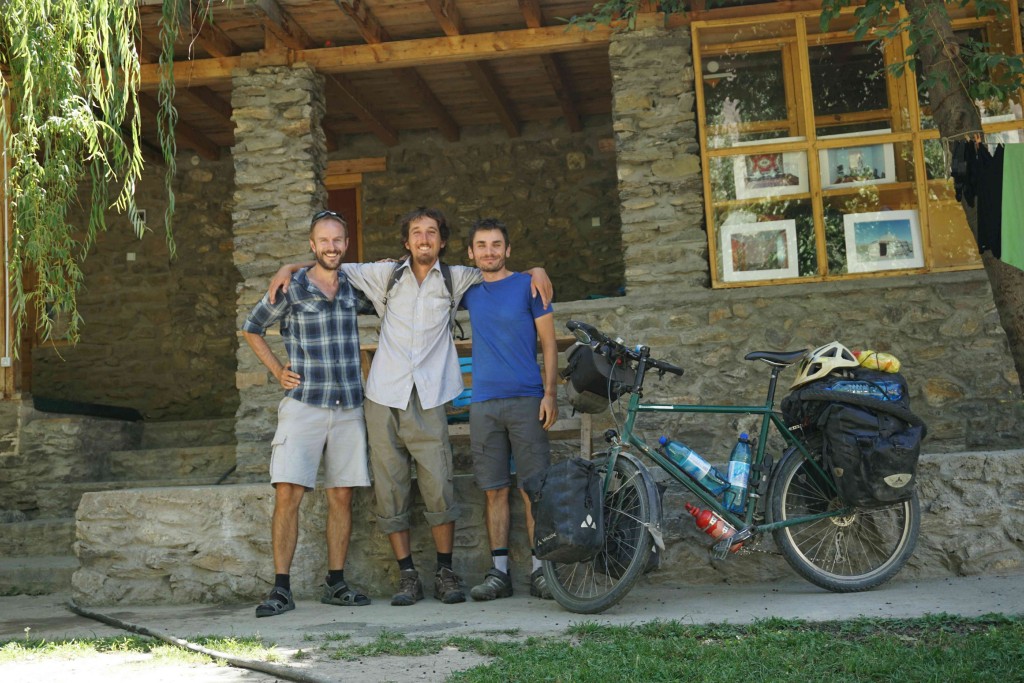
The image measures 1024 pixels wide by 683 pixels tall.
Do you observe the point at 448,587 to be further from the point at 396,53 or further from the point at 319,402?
the point at 396,53

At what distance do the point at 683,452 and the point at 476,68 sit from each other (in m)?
4.60

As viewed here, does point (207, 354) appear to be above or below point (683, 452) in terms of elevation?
above

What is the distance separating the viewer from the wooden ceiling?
6.62 m

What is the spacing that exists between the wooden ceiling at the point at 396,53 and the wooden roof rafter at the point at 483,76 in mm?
11

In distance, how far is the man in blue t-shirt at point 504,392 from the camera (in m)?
4.09

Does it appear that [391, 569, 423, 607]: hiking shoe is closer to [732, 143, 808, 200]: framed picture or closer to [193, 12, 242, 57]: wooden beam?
[732, 143, 808, 200]: framed picture

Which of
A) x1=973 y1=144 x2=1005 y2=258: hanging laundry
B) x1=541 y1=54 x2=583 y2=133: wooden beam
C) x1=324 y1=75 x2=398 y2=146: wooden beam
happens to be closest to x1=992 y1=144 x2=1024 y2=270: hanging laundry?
x1=973 y1=144 x2=1005 y2=258: hanging laundry

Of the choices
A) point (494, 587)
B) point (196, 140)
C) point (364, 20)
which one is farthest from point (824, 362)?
point (196, 140)

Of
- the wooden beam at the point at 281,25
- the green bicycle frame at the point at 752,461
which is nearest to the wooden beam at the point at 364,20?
the wooden beam at the point at 281,25

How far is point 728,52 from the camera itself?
22.0 feet

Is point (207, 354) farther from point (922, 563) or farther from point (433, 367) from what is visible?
point (922, 563)

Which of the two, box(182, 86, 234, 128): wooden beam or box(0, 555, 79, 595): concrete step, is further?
box(182, 86, 234, 128): wooden beam

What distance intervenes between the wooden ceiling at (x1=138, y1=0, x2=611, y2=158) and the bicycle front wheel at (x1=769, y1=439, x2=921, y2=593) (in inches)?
147

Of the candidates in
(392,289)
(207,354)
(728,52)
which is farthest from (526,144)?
(392,289)
